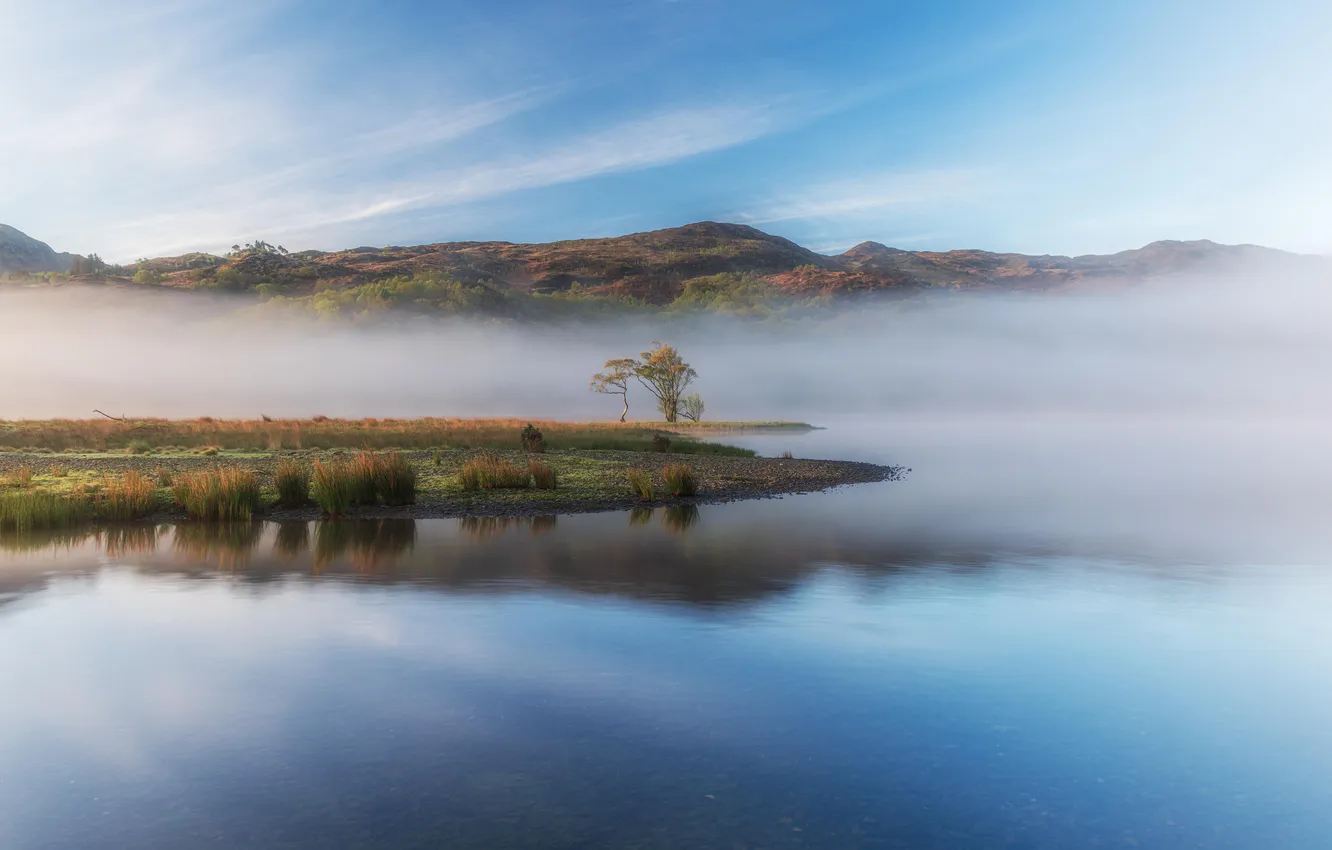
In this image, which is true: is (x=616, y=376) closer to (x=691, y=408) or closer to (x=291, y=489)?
(x=691, y=408)

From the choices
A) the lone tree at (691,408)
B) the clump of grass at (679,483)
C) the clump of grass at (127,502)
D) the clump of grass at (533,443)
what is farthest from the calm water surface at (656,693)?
the lone tree at (691,408)

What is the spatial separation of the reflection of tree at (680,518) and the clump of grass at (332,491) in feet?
22.7

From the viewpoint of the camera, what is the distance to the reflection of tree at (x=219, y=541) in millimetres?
Answer: 15570

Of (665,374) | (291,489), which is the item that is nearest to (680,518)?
(291,489)

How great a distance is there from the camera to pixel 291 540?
17.5m

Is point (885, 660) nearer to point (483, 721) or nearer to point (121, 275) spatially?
point (483, 721)

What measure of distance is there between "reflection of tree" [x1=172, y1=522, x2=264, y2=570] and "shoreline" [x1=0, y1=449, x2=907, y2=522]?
1.02 meters

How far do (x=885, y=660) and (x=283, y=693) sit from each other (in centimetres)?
578

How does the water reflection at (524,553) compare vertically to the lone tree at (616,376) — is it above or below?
below

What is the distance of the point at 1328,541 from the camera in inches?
781

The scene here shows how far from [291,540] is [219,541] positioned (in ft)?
4.33

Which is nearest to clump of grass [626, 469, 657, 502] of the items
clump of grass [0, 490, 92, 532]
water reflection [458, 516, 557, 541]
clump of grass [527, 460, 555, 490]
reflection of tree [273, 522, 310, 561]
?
clump of grass [527, 460, 555, 490]

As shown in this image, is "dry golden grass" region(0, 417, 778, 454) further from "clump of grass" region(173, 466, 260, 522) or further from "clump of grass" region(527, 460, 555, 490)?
"clump of grass" region(173, 466, 260, 522)

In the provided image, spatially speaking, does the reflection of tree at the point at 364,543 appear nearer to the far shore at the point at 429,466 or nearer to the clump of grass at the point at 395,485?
the far shore at the point at 429,466
